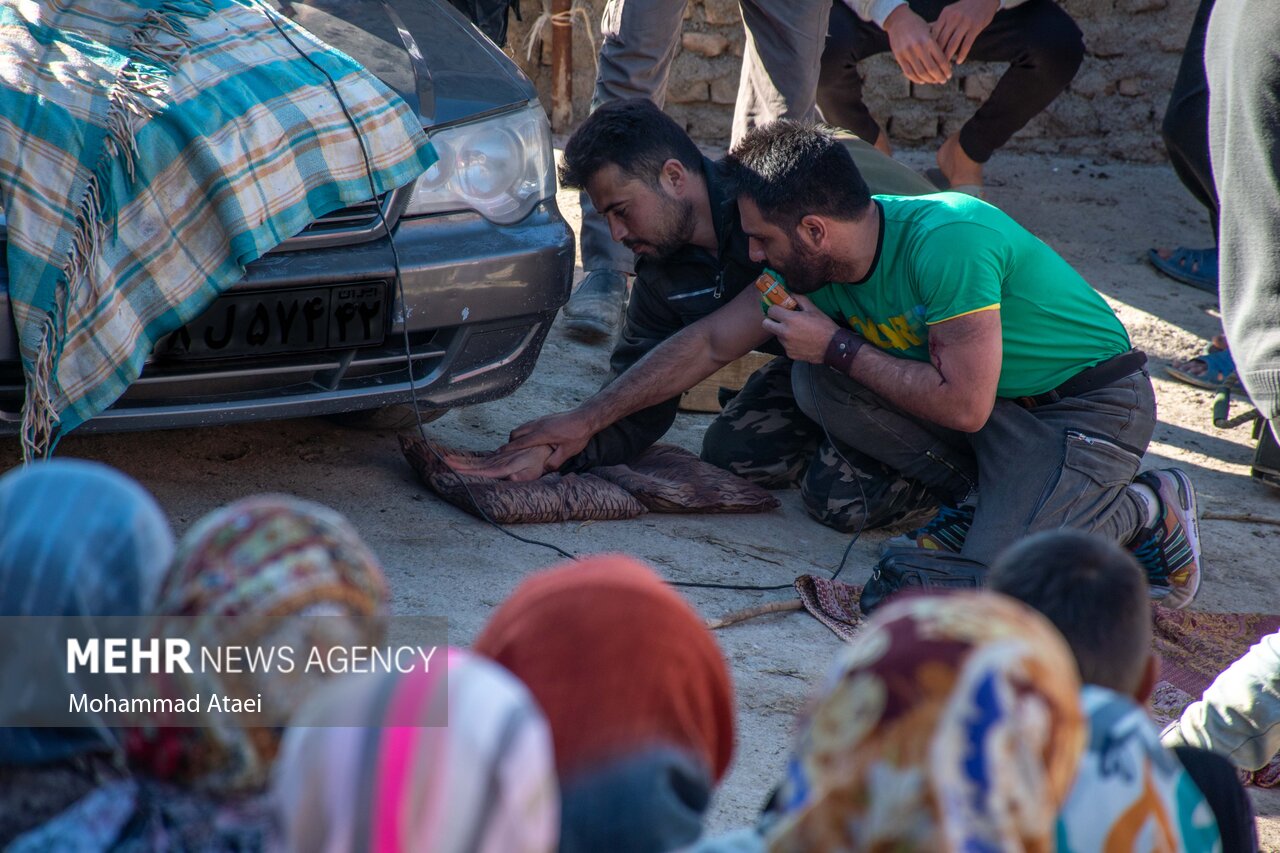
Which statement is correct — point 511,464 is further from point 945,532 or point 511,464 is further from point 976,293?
point 976,293

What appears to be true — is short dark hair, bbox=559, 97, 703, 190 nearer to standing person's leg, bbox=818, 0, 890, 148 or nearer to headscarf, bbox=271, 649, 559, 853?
standing person's leg, bbox=818, 0, 890, 148

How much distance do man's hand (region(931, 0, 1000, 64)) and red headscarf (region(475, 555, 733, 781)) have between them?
4.04 metres

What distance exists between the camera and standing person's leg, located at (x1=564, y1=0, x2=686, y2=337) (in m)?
4.54

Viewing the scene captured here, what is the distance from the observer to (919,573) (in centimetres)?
296

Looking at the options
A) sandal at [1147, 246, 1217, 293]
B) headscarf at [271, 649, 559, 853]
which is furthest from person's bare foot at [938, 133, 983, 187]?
headscarf at [271, 649, 559, 853]

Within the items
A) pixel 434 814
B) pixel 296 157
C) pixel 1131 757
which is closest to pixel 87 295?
pixel 296 157

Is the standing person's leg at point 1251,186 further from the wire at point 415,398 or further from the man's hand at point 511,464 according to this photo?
the man's hand at point 511,464

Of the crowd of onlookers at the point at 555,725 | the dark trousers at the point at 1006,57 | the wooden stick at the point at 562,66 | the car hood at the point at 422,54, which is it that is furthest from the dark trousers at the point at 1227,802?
the wooden stick at the point at 562,66

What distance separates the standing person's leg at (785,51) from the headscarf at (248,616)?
3.84m

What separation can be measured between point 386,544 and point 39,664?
1.85 meters

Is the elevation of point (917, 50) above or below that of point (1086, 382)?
above

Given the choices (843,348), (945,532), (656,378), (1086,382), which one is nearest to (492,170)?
(656,378)

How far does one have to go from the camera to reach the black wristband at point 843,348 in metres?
3.32

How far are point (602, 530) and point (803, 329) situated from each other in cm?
76
